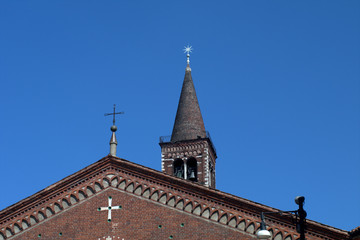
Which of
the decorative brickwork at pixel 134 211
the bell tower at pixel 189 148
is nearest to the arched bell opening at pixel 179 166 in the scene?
the bell tower at pixel 189 148

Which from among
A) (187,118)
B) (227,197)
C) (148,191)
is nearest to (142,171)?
(148,191)

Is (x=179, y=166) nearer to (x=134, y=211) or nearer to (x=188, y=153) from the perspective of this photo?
(x=188, y=153)

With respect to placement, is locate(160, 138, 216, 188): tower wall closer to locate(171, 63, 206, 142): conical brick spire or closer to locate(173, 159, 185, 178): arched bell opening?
locate(173, 159, 185, 178): arched bell opening

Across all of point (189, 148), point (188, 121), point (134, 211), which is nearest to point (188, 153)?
point (189, 148)

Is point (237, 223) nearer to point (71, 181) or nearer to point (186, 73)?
point (71, 181)

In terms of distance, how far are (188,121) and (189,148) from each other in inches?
79.6

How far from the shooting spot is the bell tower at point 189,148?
3616 cm

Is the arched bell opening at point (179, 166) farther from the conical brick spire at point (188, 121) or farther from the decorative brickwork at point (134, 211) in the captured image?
the decorative brickwork at point (134, 211)

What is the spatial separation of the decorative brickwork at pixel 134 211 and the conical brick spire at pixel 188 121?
1656cm

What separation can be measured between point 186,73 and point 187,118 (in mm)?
4747

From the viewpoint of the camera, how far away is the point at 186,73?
4100 centimetres

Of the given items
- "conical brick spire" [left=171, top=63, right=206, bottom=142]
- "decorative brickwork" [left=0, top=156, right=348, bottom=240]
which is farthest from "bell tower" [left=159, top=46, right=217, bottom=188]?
"decorative brickwork" [left=0, top=156, right=348, bottom=240]

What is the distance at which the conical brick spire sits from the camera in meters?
37.4

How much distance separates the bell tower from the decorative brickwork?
579 inches
